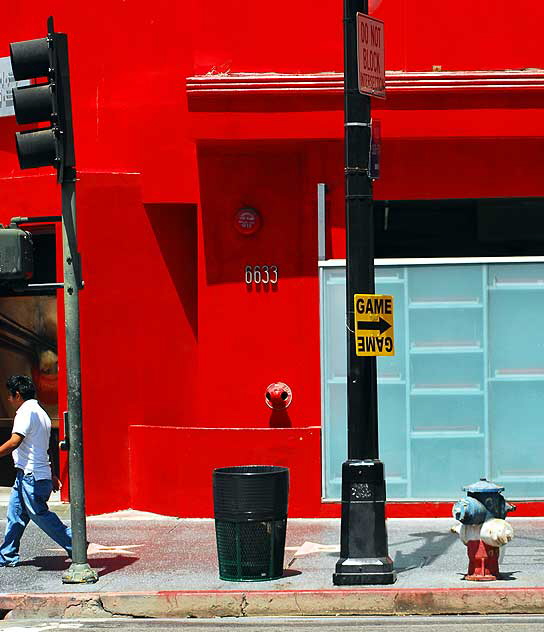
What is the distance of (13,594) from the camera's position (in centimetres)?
1248

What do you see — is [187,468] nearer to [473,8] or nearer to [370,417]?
[370,417]

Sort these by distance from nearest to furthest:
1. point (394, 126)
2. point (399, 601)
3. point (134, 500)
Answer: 1. point (399, 601)
2. point (394, 126)
3. point (134, 500)

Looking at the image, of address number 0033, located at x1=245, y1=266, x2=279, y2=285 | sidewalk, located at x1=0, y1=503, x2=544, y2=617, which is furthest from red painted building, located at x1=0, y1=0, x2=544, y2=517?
sidewalk, located at x1=0, y1=503, x2=544, y2=617

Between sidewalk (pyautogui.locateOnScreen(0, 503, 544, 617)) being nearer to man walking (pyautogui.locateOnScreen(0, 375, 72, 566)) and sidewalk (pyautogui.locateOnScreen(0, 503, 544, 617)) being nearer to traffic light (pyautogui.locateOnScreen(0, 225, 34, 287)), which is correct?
man walking (pyautogui.locateOnScreen(0, 375, 72, 566))

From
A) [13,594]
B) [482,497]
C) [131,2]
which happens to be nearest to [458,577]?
[482,497]

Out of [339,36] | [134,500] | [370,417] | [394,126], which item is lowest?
[134,500]

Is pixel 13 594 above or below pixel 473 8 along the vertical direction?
below

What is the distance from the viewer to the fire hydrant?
12383 mm

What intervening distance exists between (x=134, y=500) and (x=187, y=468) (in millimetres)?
974

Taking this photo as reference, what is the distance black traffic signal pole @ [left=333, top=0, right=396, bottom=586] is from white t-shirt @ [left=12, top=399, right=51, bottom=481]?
10.1 ft

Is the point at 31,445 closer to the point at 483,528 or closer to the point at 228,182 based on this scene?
the point at 483,528

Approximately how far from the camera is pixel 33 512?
45.1ft

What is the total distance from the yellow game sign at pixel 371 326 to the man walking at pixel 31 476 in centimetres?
334

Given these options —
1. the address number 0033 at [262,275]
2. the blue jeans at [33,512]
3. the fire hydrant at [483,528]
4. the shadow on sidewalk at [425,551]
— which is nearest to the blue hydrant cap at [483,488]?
the fire hydrant at [483,528]
